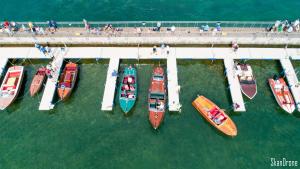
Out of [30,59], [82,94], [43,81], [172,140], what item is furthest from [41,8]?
[172,140]

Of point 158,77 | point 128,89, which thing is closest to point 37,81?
point 128,89

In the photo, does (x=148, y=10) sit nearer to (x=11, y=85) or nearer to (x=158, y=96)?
(x=158, y=96)

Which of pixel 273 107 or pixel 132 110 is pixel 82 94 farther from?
pixel 273 107

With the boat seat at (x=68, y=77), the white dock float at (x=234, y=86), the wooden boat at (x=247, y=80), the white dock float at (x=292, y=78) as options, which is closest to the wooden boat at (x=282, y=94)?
the white dock float at (x=292, y=78)

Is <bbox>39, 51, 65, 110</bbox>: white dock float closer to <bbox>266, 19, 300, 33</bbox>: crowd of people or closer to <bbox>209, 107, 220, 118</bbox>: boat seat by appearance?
<bbox>209, 107, 220, 118</bbox>: boat seat

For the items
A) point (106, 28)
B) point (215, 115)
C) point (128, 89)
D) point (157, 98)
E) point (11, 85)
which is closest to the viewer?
point (215, 115)

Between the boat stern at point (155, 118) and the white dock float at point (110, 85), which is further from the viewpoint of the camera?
the white dock float at point (110, 85)

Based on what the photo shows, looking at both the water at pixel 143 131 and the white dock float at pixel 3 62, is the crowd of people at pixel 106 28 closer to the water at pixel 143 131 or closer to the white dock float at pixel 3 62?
the white dock float at pixel 3 62
